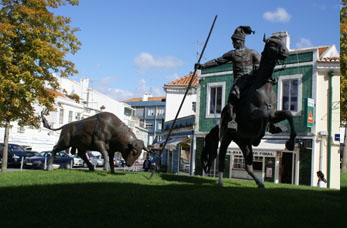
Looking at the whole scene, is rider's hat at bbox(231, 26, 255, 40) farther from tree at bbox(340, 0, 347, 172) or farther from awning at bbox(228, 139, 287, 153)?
awning at bbox(228, 139, 287, 153)

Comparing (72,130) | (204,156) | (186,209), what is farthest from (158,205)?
(72,130)

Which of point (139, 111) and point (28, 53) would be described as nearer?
point (28, 53)

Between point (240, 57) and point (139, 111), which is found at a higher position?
point (139, 111)

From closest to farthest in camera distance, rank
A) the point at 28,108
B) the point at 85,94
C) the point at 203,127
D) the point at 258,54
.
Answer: the point at 258,54
the point at 28,108
the point at 203,127
the point at 85,94

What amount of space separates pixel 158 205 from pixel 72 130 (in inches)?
308

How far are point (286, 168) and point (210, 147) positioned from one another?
1440 cm

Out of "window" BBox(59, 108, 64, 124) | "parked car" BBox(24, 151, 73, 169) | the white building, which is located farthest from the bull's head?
"window" BBox(59, 108, 64, 124)

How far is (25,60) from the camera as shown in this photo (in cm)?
1548

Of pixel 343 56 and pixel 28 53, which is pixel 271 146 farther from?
pixel 343 56

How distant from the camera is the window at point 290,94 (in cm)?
2122

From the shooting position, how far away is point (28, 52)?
51.7ft

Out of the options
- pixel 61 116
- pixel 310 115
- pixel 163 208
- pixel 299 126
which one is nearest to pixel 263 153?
pixel 299 126

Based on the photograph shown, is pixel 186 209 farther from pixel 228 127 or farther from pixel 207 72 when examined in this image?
pixel 207 72

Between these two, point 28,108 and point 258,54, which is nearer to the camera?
point 258,54
